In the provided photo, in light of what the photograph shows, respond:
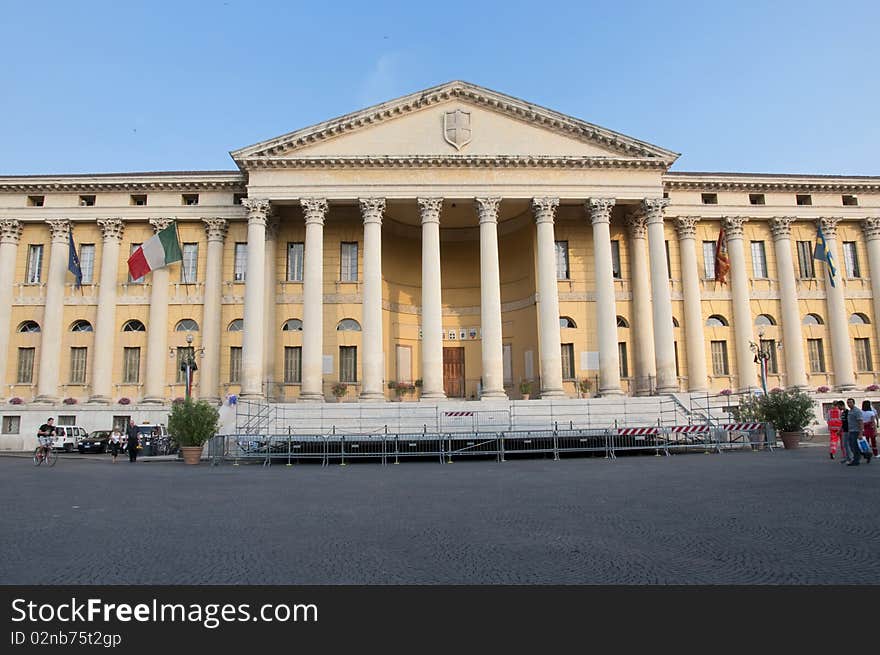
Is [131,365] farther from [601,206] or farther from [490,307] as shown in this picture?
[601,206]

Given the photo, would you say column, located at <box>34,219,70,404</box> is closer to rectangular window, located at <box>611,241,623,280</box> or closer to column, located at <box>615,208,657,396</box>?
rectangular window, located at <box>611,241,623,280</box>

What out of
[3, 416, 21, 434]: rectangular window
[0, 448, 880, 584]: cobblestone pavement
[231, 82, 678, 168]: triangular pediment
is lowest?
[0, 448, 880, 584]: cobblestone pavement

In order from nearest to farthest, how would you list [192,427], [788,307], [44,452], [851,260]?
[44,452] → [192,427] → [788,307] → [851,260]

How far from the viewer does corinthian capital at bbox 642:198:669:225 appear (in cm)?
3369

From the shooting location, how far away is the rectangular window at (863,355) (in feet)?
125

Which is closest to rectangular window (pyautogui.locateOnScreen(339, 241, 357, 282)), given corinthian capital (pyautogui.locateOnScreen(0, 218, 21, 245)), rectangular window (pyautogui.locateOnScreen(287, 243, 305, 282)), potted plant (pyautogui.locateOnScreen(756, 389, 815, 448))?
rectangular window (pyautogui.locateOnScreen(287, 243, 305, 282))

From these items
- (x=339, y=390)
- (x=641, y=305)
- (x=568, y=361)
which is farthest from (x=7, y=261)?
(x=641, y=305)

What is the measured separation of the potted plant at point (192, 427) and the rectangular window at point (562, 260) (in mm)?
20701

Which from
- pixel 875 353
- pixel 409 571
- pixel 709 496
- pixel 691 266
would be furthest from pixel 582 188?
pixel 409 571

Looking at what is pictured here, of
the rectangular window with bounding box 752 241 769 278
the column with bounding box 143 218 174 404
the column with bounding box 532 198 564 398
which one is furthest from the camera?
the rectangular window with bounding box 752 241 769 278

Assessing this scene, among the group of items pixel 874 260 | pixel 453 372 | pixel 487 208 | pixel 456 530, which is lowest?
pixel 456 530

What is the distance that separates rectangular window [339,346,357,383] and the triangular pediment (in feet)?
33.5

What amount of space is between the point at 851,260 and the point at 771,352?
8010 millimetres

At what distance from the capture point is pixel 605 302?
32.7 meters
